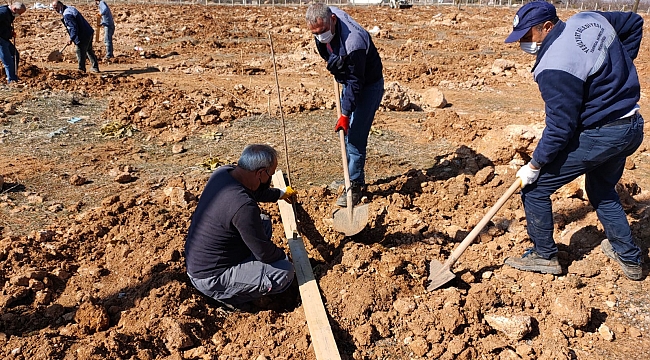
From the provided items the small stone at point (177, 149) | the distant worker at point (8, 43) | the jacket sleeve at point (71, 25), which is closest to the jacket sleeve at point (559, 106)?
the small stone at point (177, 149)

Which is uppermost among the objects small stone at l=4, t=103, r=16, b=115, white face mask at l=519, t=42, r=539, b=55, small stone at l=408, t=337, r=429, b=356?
white face mask at l=519, t=42, r=539, b=55

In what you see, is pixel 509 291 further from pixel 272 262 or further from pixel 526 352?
pixel 272 262

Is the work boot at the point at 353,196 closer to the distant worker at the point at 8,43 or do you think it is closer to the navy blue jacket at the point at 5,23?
the distant worker at the point at 8,43

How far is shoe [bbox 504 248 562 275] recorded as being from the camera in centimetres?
361

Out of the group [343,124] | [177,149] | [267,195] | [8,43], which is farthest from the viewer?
[8,43]

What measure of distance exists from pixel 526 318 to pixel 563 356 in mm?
313

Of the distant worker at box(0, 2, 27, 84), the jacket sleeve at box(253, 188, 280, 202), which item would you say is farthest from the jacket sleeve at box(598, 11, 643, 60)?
the distant worker at box(0, 2, 27, 84)

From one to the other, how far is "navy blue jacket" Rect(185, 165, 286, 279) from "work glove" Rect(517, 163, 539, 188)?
6.09 ft

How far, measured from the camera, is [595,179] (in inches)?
138

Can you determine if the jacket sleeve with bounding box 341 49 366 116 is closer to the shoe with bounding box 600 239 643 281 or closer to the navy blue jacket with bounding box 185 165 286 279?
the navy blue jacket with bounding box 185 165 286 279

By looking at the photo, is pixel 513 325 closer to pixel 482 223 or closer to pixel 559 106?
pixel 482 223

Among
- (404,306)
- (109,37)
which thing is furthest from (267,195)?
(109,37)

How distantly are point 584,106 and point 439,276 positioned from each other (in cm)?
157

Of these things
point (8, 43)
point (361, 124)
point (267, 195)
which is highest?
point (8, 43)
